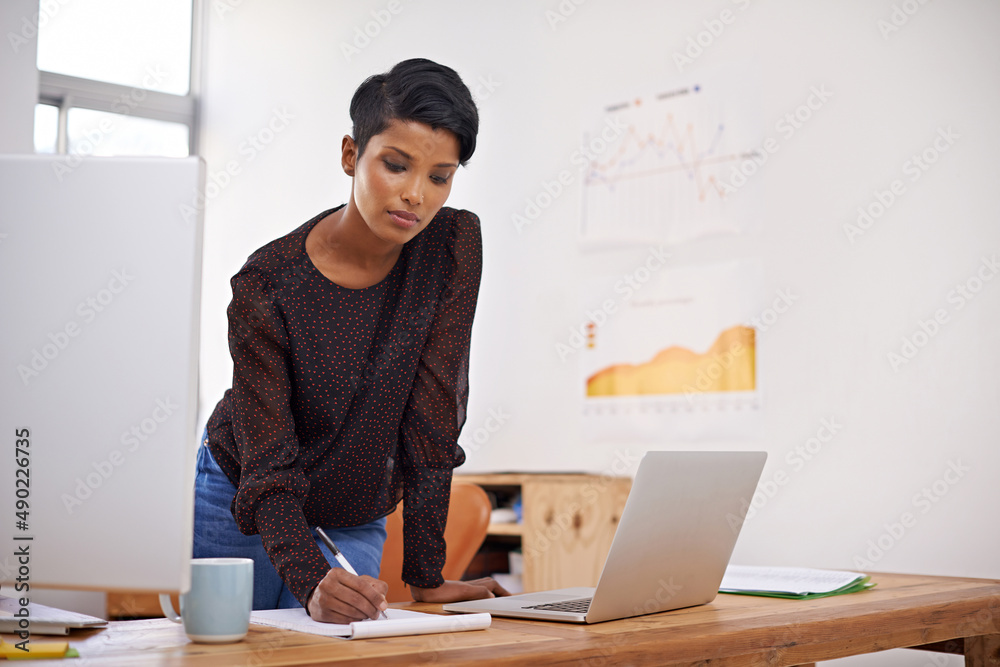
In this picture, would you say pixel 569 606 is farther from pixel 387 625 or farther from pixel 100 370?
pixel 100 370

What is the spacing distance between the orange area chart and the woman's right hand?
1.85 meters

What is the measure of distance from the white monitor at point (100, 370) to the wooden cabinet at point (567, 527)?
209cm

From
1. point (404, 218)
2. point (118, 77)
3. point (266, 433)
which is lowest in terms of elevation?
point (266, 433)

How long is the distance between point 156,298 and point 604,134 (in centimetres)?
247

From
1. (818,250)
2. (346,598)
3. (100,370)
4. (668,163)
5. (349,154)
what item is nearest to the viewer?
(100,370)

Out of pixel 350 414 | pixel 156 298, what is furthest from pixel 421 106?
pixel 156 298

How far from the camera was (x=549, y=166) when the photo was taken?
10.5 feet

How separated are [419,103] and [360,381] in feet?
1.24

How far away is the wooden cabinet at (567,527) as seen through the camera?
2717mm

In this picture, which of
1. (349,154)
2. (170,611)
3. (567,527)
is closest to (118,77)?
(567,527)

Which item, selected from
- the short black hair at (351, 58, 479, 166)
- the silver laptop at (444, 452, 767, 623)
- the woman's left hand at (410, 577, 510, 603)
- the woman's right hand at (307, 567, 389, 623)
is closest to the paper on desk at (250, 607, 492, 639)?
the woman's right hand at (307, 567, 389, 623)

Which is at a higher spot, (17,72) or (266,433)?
(17,72)

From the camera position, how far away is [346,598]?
0.93 meters

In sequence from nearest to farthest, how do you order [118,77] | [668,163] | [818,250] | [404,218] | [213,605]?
[213,605] → [404,218] → [818,250] → [668,163] → [118,77]
